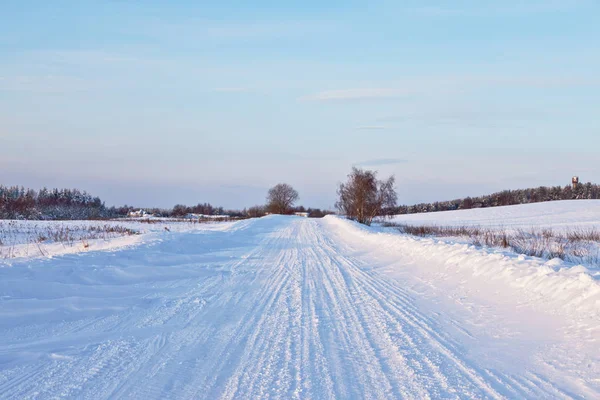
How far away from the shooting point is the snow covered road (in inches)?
158

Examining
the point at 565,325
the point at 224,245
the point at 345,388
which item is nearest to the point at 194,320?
the point at 345,388

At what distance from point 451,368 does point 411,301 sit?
3583 millimetres

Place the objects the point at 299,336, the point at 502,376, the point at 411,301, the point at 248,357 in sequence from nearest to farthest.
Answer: the point at 502,376
the point at 248,357
the point at 299,336
the point at 411,301

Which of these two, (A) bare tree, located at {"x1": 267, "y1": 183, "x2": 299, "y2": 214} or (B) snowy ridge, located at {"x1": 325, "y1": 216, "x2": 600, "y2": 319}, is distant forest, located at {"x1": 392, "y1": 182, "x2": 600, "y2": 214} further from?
(B) snowy ridge, located at {"x1": 325, "y1": 216, "x2": 600, "y2": 319}

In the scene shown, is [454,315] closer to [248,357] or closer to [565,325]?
[565,325]

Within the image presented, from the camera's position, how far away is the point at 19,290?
7.51 meters

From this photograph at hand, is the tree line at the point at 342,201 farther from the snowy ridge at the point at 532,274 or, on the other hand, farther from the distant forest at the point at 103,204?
the snowy ridge at the point at 532,274

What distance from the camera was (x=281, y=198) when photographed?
111688 mm

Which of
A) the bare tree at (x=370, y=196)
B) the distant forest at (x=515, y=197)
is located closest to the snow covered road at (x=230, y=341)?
the bare tree at (x=370, y=196)

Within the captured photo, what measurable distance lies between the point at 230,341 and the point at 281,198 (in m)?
106

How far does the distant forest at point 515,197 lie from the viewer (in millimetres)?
91537

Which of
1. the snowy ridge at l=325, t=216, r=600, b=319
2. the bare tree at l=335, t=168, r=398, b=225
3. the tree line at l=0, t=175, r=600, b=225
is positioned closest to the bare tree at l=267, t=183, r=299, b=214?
the tree line at l=0, t=175, r=600, b=225

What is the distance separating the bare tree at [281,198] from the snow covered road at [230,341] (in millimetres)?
99725

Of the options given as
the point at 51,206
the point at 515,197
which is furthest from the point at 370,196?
Result: the point at 515,197
